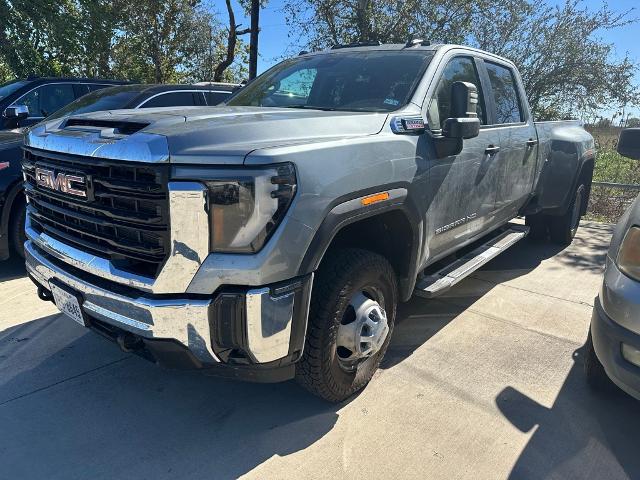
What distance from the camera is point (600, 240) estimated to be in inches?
265

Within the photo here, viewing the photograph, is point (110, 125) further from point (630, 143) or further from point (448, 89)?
point (630, 143)

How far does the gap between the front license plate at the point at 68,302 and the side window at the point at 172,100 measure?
3.82m

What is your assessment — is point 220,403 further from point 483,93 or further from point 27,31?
point 27,31

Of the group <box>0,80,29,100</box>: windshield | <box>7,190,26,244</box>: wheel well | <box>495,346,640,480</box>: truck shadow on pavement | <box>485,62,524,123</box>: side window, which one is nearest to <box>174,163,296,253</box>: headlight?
<box>495,346,640,480</box>: truck shadow on pavement

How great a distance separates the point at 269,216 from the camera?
2094mm

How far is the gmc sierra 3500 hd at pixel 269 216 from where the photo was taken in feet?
6.84

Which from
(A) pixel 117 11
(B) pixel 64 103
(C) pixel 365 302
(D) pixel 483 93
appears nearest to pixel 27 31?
(A) pixel 117 11

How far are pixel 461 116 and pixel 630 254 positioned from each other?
1215mm

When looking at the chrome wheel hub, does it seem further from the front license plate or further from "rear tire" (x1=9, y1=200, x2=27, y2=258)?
"rear tire" (x1=9, y1=200, x2=27, y2=258)

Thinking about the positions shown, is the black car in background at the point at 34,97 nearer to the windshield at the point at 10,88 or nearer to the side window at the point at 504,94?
the windshield at the point at 10,88

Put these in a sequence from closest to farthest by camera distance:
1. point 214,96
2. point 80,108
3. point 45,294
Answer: point 45,294 → point 80,108 → point 214,96

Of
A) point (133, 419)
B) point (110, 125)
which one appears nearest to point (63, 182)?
point (110, 125)

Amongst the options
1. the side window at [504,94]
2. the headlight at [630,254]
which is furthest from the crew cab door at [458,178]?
the headlight at [630,254]

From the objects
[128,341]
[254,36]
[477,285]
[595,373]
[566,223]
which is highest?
[254,36]
